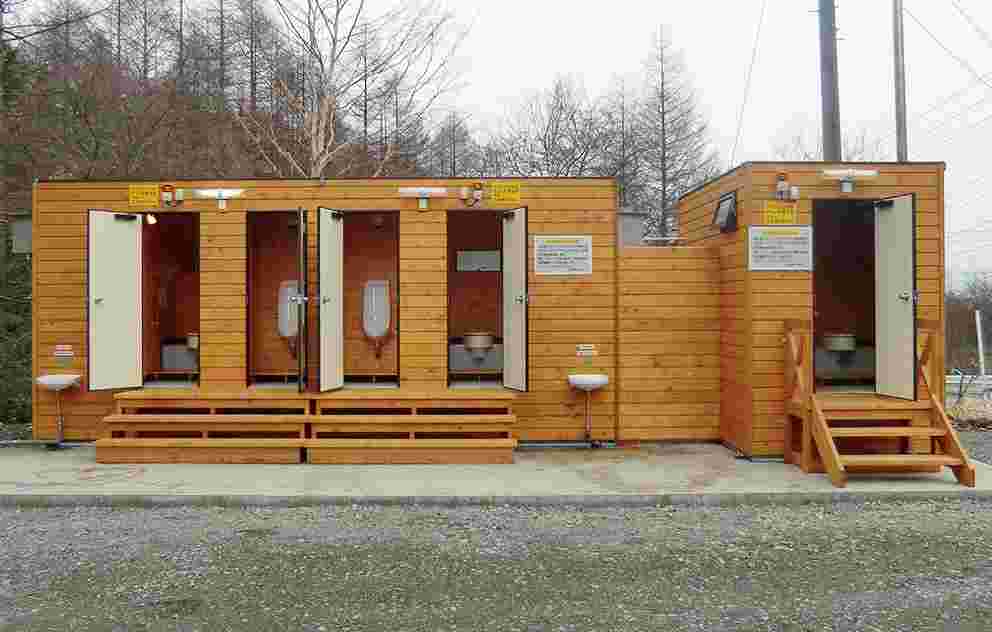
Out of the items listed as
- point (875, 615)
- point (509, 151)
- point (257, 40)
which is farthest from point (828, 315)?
point (509, 151)

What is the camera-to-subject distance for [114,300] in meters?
7.05

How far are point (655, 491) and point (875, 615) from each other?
88.3 inches

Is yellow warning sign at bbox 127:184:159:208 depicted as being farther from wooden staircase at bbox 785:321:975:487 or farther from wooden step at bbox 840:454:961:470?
wooden step at bbox 840:454:961:470

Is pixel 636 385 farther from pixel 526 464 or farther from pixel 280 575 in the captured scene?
pixel 280 575

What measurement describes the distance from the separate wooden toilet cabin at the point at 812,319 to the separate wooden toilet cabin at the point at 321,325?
44.7 inches

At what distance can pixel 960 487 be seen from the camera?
6035 millimetres

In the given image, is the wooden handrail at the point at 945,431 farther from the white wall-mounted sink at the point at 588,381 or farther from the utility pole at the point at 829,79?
the utility pole at the point at 829,79

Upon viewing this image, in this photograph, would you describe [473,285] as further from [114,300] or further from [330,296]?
[114,300]

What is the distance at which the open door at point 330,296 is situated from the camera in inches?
268

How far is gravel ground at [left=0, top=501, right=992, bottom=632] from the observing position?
358cm

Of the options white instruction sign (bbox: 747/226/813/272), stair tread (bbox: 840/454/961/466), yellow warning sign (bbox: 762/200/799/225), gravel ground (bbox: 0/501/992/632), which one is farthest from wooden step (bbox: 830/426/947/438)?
yellow warning sign (bbox: 762/200/799/225)

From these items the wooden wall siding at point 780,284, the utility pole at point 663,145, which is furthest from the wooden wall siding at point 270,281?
the utility pole at point 663,145

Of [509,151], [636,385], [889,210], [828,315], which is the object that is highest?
[509,151]

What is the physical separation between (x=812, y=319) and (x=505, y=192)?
2.84m
